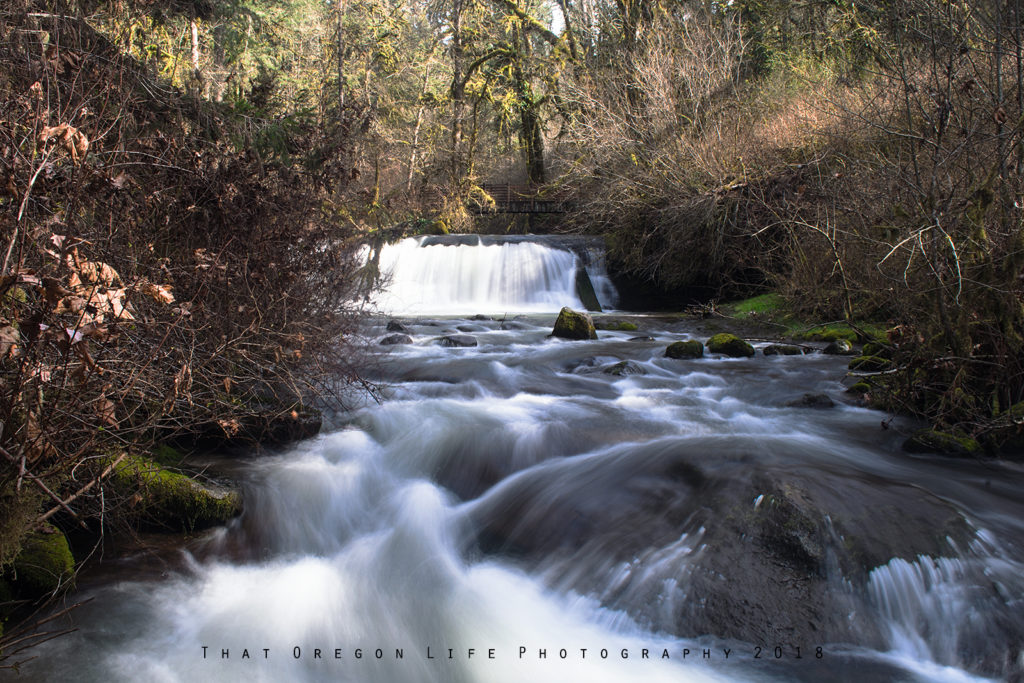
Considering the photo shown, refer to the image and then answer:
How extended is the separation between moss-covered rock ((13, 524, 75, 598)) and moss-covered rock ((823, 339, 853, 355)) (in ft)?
31.6

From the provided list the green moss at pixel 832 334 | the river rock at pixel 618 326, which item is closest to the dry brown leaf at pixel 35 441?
the green moss at pixel 832 334

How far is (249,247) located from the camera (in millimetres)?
4934

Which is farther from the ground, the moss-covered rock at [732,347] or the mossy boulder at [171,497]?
the moss-covered rock at [732,347]

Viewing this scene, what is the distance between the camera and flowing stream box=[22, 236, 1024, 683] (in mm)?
3250

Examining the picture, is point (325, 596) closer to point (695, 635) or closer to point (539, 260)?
point (695, 635)

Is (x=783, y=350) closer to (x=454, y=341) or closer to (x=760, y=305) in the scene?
(x=760, y=305)

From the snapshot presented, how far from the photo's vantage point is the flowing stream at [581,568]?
325cm

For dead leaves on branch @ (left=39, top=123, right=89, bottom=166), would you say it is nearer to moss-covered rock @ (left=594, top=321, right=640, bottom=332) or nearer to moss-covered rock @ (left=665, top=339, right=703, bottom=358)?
moss-covered rock @ (left=665, top=339, right=703, bottom=358)

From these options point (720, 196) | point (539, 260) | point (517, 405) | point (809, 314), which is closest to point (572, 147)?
point (539, 260)

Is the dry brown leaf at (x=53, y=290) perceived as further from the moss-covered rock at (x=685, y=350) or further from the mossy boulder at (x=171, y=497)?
the moss-covered rock at (x=685, y=350)

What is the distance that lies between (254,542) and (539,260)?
14534 millimetres

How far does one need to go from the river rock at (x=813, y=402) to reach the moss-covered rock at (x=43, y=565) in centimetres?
645

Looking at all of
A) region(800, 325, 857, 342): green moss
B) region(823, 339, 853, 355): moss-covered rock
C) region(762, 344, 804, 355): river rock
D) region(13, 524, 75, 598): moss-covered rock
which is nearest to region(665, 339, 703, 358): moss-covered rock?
region(762, 344, 804, 355): river rock

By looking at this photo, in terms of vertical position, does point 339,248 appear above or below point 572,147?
below
